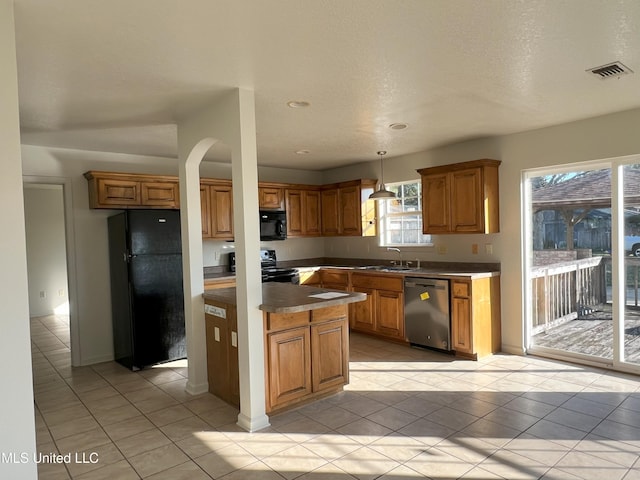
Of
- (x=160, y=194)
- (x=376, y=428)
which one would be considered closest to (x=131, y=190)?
(x=160, y=194)

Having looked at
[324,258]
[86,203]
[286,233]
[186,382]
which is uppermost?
[86,203]

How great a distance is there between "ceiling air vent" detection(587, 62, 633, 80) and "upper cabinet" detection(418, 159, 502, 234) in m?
1.80

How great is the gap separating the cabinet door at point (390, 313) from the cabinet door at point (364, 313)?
10 centimetres

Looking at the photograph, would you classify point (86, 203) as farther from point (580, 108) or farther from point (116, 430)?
point (580, 108)

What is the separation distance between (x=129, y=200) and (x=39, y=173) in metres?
0.96

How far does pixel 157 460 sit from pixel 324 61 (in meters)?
2.77

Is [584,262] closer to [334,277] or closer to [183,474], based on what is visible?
[334,277]

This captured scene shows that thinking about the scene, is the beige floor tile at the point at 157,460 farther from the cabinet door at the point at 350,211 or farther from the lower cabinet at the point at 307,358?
the cabinet door at the point at 350,211

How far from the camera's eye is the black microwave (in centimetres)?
615

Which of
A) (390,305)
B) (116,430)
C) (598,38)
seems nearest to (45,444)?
(116,430)

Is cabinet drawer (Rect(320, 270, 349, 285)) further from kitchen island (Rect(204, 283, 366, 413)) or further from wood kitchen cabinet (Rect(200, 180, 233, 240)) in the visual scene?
kitchen island (Rect(204, 283, 366, 413))

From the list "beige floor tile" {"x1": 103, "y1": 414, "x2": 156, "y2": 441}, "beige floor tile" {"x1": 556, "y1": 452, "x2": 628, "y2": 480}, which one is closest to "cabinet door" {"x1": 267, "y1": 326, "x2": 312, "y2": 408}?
"beige floor tile" {"x1": 103, "y1": 414, "x2": 156, "y2": 441}

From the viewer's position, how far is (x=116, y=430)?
314cm

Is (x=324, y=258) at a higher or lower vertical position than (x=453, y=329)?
higher
